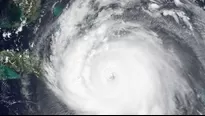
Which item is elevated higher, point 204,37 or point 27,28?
point 27,28

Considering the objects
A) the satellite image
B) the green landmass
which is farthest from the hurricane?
the green landmass

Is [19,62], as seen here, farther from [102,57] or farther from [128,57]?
[128,57]

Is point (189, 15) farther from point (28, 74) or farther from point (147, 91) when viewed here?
point (28, 74)

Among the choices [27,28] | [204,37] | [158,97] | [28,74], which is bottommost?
[158,97]

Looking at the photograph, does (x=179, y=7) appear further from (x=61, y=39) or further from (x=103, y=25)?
(x=61, y=39)

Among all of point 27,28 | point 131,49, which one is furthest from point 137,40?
point 27,28

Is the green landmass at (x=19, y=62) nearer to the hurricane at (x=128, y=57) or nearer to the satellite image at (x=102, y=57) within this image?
the satellite image at (x=102, y=57)

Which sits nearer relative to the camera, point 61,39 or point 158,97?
point 158,97

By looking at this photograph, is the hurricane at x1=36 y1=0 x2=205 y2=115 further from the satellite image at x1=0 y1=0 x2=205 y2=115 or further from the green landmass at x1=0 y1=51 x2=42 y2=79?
the green landmass at x1=0 y1=51 x2=42 y2=79
